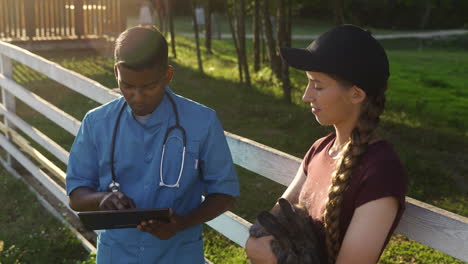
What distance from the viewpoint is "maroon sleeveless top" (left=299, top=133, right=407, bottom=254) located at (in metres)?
1.79

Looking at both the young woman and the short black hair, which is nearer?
the young woman

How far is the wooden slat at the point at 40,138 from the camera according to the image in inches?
204

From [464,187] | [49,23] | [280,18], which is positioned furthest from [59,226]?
[49,23]

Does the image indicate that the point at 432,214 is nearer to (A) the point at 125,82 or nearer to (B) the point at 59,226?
(A) the point at 125,82

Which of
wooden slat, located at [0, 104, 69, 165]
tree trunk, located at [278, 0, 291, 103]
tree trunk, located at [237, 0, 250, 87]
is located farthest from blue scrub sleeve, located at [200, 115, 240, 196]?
tree trunk, located at [237, 0, 250, 87]

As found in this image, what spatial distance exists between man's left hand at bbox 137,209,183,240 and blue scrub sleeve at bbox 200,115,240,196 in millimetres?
208

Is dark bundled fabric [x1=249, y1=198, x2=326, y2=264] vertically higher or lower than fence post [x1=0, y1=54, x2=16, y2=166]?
higher

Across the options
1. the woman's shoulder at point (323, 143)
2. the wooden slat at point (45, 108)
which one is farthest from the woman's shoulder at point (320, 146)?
the wooden slat at point (45, 108)

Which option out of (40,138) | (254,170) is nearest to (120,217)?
(254,170)

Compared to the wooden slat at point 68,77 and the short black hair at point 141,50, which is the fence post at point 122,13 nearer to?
the wooden slat at point 68,77

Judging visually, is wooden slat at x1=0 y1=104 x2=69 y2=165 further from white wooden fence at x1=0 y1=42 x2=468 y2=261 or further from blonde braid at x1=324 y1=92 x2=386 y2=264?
blonde braid at x1=324 y1=92 x2=386 y2=264

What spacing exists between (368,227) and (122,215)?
0.86 metres

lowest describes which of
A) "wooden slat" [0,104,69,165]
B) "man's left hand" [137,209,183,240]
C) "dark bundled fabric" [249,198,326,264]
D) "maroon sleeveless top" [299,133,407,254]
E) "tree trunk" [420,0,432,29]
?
"tree trunk" [420,0,432,29]

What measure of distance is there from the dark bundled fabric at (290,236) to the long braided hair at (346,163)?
5cm
